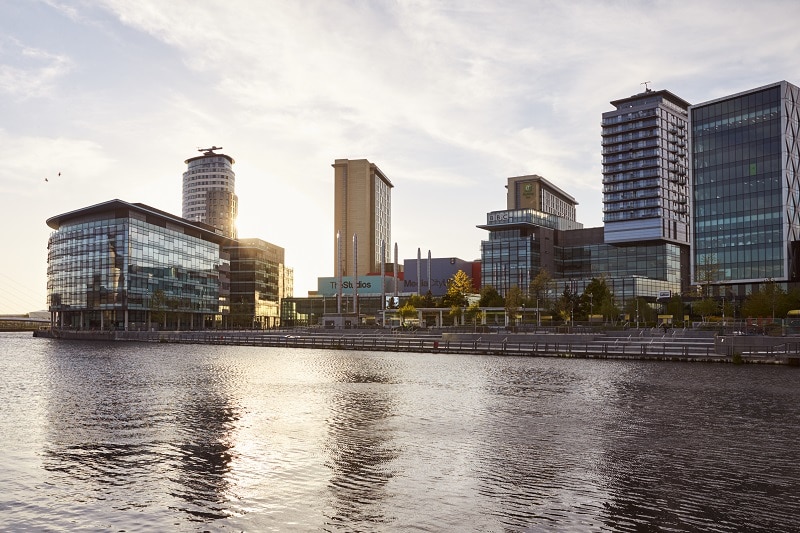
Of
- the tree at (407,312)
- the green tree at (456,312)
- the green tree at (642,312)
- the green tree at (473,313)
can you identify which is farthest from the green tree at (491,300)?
the green tree at (642,312)

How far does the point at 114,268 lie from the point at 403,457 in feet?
524

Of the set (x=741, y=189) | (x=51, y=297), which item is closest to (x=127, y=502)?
(x=741, y=189)

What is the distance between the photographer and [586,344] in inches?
2987

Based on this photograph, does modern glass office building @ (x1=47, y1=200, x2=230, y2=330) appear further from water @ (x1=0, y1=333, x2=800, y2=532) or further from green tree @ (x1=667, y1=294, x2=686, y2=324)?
water @ (x1=0, y1=333, x2=800, y2=532)

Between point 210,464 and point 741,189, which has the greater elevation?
point 741,189

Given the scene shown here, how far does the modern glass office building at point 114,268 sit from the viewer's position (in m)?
166

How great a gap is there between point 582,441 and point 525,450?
278 centimetres

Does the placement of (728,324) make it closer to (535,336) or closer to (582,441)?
(535,336)

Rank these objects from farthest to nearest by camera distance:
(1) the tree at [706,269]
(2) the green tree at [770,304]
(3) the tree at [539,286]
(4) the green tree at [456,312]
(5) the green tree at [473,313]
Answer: (3) the tree at [539,286], (5) the green tree at [473,313], (4) the green tree at [456,312], (1) the tree at [706,269], (2) the green tree at [770,304]

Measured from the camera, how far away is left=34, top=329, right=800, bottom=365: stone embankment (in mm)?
62812

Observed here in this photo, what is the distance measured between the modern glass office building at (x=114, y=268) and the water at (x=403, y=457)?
130 m

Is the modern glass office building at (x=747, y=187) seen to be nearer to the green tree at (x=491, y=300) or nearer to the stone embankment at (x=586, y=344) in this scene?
the green tree at (x=491, y=300)

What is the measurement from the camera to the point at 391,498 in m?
16.7

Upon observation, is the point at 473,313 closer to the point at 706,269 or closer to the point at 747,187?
the point at 706,269
